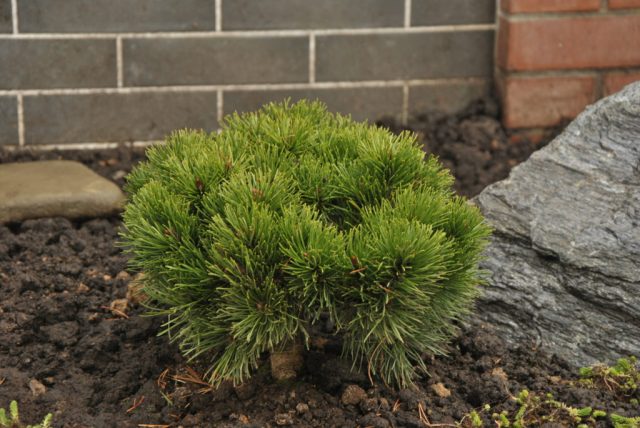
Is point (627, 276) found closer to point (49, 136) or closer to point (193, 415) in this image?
point (193, 415)

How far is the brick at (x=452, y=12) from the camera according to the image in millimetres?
4223

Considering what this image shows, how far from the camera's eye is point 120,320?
289 centimetres

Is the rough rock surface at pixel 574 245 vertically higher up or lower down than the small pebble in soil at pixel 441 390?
higher up

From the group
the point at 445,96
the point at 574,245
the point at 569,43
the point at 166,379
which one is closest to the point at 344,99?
the point at 445,96

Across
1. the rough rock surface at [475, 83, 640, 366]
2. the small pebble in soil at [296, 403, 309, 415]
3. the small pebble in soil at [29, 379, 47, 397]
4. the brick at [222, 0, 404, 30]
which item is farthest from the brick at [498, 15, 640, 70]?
the small pebble in soil at [29, 379, 47, 397]

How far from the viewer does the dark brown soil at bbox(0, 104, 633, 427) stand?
2396 millimetres

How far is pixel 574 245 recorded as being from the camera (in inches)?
107

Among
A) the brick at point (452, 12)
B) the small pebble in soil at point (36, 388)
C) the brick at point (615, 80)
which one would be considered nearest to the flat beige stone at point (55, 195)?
the small pebble in soil at point (36, 388)

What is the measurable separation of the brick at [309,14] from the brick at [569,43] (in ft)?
1.65

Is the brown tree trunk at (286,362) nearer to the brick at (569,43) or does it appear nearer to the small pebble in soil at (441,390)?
the small pebble in soil at (441,390)

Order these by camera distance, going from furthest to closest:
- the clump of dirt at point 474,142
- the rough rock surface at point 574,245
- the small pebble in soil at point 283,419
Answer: the clump of dirt at point 474,142
the rough rock surface at point 574,245
the small pebble in soil at point 283,419

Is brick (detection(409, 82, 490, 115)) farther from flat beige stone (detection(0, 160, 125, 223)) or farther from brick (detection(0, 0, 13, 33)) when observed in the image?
brick (detection(0, 0, 13, 33))

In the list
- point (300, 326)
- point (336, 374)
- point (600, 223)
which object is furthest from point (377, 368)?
point (600, 223)

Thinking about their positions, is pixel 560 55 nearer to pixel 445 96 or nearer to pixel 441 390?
pixel 445 96
